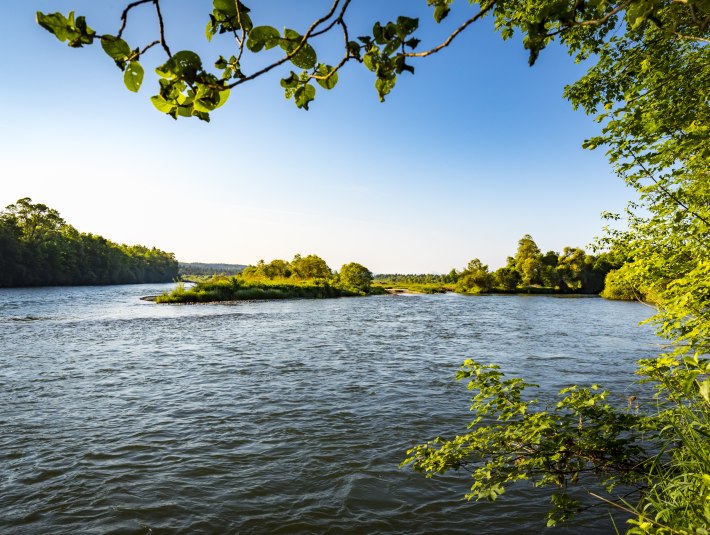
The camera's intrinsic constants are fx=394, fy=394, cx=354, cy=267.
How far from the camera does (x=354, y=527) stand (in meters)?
5.16

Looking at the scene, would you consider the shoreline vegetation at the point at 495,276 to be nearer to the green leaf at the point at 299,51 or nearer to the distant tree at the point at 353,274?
the distant tree at the point at 353,274

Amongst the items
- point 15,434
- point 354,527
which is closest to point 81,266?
point 15,434

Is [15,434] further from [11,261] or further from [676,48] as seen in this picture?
[11,261]

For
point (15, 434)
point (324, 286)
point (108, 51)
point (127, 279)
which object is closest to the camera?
point (108, 51)

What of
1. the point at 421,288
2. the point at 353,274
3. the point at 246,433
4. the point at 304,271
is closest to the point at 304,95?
the point at 246,433

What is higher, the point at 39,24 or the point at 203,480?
the point at 39,24

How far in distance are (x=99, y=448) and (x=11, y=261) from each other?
305ft

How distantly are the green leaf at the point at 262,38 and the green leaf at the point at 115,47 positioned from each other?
42 cm

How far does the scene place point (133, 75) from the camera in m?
1.40

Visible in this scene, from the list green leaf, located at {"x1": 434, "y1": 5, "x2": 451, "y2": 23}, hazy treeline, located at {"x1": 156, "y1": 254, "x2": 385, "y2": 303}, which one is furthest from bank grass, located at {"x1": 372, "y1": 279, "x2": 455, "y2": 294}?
green leaf, located at {"x1": 434, "y1": 5, "x2": 451, "y2": 23}

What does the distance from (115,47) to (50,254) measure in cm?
10737

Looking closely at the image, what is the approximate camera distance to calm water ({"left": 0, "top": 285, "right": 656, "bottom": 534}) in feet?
17.5

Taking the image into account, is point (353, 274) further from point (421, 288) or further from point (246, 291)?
point (246, 291)

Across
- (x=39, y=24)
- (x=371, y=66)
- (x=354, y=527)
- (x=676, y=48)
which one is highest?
(x=676, y=48)
